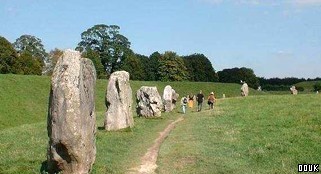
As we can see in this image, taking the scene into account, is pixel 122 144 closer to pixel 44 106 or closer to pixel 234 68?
pixel 44 106

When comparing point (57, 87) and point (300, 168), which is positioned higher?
point (57, 87)

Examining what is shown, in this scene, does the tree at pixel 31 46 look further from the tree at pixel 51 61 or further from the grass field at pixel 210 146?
the grass field at pixel 210 146

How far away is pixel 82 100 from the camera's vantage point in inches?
659

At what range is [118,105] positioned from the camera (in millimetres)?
29906

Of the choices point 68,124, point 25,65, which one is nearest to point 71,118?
point 68,124

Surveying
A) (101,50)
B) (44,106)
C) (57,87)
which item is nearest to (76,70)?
(57,87)

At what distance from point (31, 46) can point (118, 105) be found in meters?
92.3

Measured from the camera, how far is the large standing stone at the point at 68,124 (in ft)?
52.5

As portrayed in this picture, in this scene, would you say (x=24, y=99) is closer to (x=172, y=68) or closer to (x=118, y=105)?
(x=118, y=105)

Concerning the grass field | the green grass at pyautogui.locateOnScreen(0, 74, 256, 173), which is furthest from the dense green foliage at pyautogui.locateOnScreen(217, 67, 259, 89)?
the grass field

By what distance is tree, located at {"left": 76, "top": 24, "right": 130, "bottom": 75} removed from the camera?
407 feet

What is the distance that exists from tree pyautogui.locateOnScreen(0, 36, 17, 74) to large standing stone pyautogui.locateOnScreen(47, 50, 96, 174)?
3210 inches

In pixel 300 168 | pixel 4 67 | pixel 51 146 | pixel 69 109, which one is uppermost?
pixel 4 67

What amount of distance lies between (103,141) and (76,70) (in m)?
8.35
